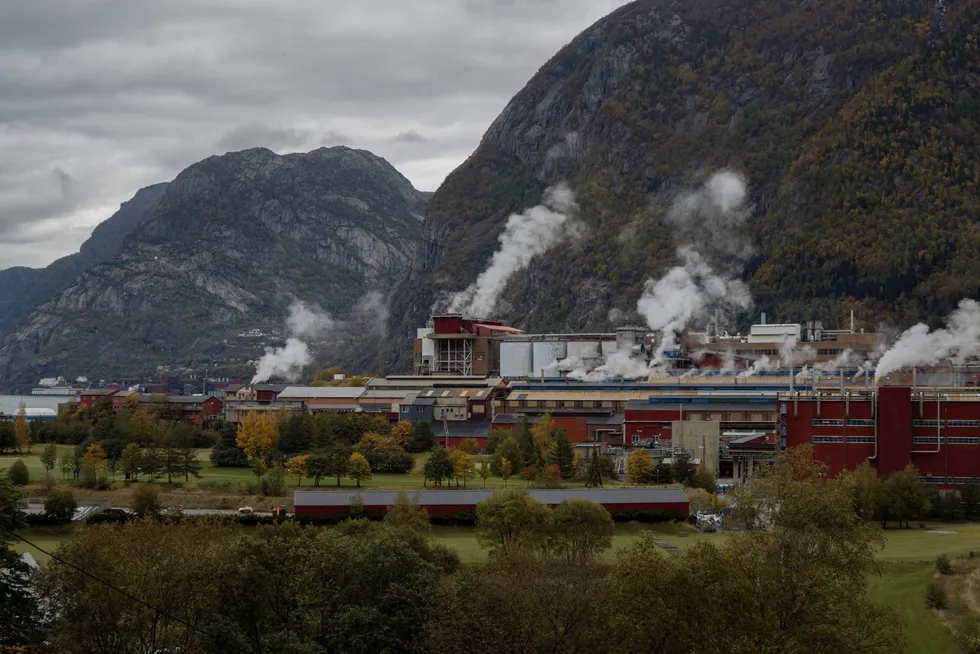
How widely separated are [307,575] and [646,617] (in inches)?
424

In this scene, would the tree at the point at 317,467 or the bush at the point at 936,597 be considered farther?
the tree at the point at 317,467

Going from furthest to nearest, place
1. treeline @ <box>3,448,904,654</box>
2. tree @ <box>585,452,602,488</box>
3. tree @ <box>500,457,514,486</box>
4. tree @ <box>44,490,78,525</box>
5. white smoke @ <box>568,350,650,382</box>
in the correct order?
white smoke @ <box>568,350,650,382</box>
tree @ <box>500,457,514,486</box>
tree @ <box>585,452,602,488</box>
tree @ <box>44,490,78,525</box>
treeline @ <box>3,448,904,654</box>

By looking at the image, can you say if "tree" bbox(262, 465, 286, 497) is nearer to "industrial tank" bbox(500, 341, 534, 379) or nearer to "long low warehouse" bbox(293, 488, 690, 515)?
"long low warehouse" bbox(293, 488, 690, 515)

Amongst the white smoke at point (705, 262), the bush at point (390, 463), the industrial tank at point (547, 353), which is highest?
the white smoke at point (705, 262)

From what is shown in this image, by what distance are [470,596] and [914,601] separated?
2068 centimetres

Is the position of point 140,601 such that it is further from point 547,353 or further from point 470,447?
point 547,353

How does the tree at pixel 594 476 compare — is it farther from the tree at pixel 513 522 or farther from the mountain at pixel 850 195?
the mountain at pixel 850 195

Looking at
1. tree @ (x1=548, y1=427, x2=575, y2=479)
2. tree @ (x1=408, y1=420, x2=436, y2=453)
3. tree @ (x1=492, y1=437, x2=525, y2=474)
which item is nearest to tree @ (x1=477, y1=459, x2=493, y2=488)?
tree @ (x1=492, y1=437, x2=525, y2=474)

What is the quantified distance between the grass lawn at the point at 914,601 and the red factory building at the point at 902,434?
84.5 feet

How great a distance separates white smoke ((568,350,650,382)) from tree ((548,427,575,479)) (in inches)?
1183

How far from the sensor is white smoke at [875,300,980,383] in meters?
101

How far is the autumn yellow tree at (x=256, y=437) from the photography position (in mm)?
98125

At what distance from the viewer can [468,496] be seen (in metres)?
71.8

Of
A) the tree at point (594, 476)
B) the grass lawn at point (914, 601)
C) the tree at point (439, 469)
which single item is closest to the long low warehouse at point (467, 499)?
the tree at point (594, 476)
